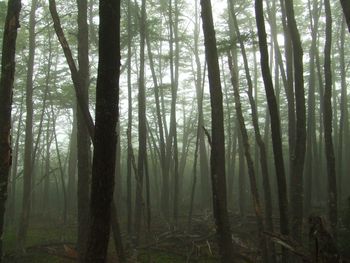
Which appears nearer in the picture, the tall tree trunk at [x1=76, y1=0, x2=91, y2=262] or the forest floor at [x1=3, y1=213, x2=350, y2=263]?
the tall tree trunk at [x1=76, y1=0, x2=91, y2=262]

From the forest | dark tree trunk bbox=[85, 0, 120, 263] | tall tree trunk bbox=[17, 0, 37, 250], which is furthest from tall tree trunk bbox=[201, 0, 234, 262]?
tall tree trunk bbox=[17, 0, 37, 250]

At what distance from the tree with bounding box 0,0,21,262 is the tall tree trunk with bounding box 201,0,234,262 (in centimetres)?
347

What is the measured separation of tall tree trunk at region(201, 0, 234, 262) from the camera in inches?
284

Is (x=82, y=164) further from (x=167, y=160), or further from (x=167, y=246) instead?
(x=167, y=160)

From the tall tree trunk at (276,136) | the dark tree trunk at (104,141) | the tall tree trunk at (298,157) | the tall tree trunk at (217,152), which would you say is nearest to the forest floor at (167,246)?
the tall tree trunk at (298,157)

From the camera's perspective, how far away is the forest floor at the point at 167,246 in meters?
10.5

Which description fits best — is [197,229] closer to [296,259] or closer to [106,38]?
[296,259]

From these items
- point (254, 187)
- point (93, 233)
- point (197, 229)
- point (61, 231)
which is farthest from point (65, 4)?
point (93, 233)

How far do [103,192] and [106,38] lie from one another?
145 centimetres


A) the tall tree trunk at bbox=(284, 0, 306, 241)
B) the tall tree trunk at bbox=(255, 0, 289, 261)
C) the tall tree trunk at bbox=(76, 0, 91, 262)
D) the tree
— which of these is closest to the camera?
the tree

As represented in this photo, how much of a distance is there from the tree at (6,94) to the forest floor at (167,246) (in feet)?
13.7

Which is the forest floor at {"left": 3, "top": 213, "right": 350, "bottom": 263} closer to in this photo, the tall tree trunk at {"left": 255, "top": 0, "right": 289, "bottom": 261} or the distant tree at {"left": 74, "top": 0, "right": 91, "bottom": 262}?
the distant tree at {"left": 74, "top": 0, "right": 91, "bottom": 262}

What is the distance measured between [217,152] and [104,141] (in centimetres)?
403

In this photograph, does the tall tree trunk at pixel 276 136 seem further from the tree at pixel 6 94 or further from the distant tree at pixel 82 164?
the tree at pixel 6 94
